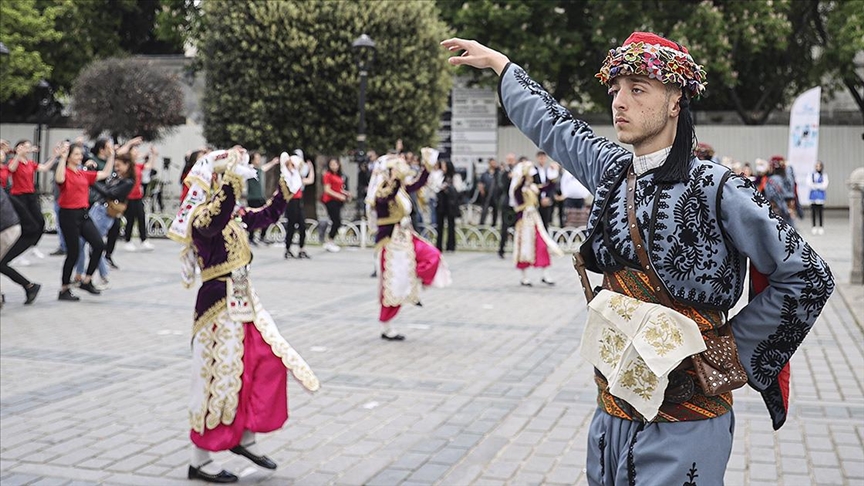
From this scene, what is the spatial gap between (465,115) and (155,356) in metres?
23.8

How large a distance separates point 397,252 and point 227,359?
446 cm

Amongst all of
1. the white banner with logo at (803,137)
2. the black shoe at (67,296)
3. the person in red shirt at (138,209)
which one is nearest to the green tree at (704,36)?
the white banner with logo at (803,137)

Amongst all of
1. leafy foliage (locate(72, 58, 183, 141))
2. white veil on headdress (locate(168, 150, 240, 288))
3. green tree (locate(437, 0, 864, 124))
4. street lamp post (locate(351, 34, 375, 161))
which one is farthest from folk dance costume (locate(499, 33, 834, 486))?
leafy foliage (locate(72, 58, 183, 141))

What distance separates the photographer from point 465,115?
31.7 metres

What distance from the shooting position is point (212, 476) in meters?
5.43

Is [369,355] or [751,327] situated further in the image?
[369,355]

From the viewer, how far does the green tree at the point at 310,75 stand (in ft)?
76.9

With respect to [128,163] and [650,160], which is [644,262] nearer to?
[650,160]

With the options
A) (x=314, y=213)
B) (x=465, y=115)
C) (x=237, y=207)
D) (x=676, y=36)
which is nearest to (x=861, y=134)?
(x=676, y=36)

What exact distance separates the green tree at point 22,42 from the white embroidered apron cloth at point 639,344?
33.6 meters

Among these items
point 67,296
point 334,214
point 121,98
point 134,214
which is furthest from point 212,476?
point 121,98

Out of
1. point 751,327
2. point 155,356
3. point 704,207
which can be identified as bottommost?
point 155,356

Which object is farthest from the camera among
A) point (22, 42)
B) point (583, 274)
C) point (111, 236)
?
point (22, 42)

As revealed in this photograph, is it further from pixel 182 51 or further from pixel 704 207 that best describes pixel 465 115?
pixel 704 207
